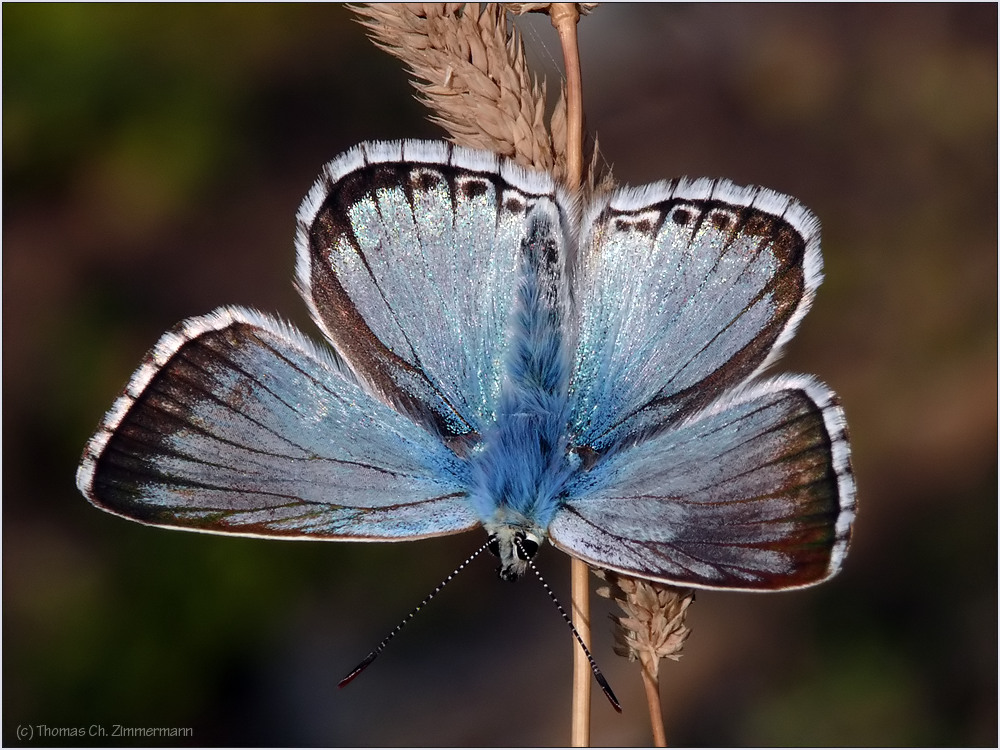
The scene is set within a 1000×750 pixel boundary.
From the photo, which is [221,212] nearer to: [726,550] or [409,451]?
[409,451]

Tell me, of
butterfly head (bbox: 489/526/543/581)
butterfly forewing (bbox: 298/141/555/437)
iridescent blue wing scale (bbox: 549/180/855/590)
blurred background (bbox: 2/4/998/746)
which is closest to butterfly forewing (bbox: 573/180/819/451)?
iridescent blue wing scale (bbox: 549/180/855/590)

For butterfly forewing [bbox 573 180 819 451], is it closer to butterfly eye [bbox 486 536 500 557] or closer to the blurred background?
butterfly eye [bbox 486 536 500 557]

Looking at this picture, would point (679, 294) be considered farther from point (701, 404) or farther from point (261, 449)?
point (261, 449)

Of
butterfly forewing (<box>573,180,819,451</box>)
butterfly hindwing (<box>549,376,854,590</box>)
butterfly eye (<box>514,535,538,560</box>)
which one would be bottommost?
butterfly eye (<box>514,535,538,560</box>)

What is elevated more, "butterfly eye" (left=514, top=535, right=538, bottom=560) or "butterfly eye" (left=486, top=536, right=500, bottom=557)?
"butterfly eye" (left=514, top=535, right=538, bottom=560)

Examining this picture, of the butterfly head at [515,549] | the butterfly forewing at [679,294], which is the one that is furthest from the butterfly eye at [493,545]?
the butterfly forewing at [679,294]

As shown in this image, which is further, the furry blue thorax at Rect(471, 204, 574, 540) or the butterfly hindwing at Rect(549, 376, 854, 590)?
the furry blue thorax at Rect(471, 204, 574, 540)

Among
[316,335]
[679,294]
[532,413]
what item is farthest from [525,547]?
[316,335]
